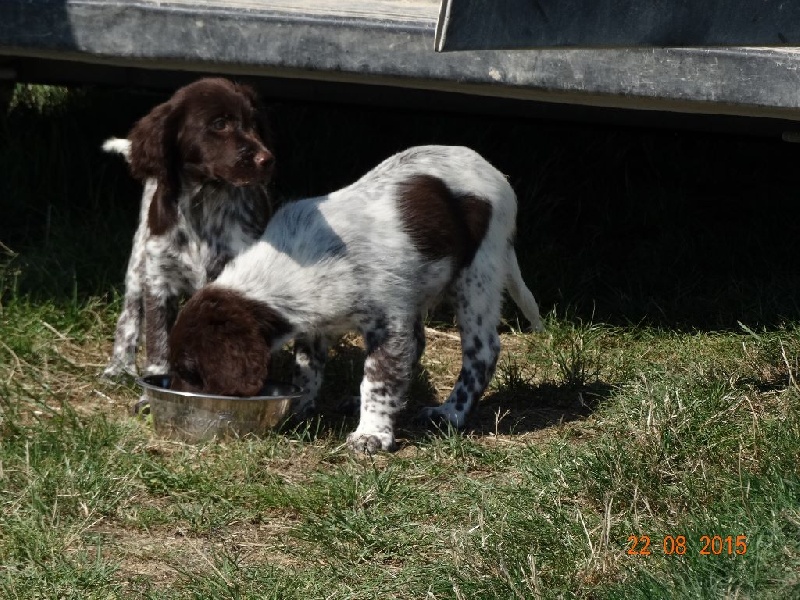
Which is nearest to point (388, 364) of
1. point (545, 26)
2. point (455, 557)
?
point (455, 557)

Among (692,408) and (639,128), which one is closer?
(692,408)

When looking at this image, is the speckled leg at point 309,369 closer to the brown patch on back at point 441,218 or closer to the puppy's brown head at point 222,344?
the puppy's brown head at point 222,344

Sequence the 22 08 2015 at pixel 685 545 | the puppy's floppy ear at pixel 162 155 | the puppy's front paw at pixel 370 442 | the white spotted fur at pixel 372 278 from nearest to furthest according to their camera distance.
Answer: the 22 08 2015 at pixel 685 545, the puppy's front paw at pixel 370 442, the white spotted fur at pixel 372 278, the puppy's floppy ear at pixel 162 155

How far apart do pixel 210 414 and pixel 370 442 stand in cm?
58

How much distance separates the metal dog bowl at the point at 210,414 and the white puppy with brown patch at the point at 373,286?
55 millimetres

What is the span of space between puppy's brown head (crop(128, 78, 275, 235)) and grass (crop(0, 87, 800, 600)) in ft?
3.11

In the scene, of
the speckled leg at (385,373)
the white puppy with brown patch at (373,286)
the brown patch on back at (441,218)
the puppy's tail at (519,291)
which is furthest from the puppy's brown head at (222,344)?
the puppy's tail at (519,291)

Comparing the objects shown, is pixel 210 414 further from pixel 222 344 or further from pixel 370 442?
pixel 370 442

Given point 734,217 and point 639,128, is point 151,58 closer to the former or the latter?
point 639,128

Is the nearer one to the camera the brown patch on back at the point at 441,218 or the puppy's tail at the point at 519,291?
the brown patch on back at the point at 441,218

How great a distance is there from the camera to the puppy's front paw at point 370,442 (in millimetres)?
4473

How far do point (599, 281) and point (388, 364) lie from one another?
1977mm

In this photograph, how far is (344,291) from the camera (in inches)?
180

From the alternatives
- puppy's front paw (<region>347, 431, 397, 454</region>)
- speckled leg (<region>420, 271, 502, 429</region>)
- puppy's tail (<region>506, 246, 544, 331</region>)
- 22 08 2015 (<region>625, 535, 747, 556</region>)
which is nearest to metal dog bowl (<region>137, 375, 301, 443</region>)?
puppy's front paw (<region>347, 431, 397, 454</region>)
